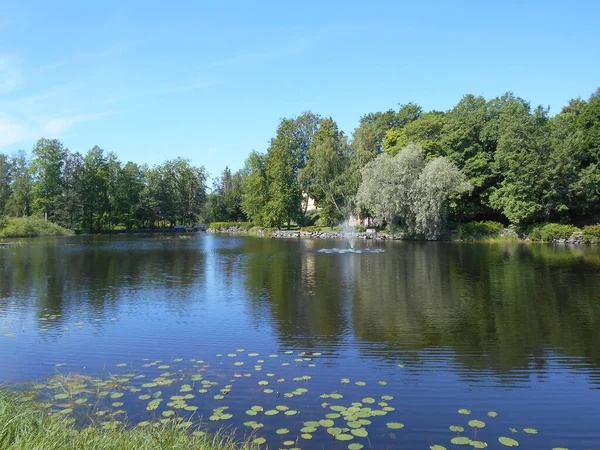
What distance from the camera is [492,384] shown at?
27.5 feet

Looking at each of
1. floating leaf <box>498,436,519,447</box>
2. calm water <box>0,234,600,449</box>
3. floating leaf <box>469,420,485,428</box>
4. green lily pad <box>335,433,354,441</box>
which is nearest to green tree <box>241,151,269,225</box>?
calm water <box>0,234,600,449</box>

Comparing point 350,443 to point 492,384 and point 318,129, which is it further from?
point 318,129

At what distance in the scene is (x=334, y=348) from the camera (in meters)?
10.7

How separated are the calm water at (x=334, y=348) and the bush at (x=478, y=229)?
25608 mm

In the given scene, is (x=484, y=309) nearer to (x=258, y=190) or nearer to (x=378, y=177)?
(x=378, y=177)

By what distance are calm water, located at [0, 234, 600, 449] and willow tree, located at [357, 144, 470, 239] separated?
23.6m

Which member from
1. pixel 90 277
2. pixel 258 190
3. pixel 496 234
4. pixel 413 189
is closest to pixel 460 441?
pixel 90 277

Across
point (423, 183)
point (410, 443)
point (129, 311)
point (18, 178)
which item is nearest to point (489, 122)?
point (423, 183)

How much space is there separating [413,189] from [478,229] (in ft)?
27.3

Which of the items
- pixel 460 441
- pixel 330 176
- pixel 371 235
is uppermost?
pixel 330 176

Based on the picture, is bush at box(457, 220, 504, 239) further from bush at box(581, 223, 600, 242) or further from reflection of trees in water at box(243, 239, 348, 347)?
reflection of trees in water at box(243, 239, 348, 347)

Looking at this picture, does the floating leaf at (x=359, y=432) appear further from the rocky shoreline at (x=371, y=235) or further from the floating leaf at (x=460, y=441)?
the rocky shoreline at (x=371, y=235)

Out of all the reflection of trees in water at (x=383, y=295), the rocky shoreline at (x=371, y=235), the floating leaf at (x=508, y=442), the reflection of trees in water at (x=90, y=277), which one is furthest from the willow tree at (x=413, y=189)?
the floating leaf at (x=508, y=442)

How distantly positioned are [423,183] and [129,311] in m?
36.4
